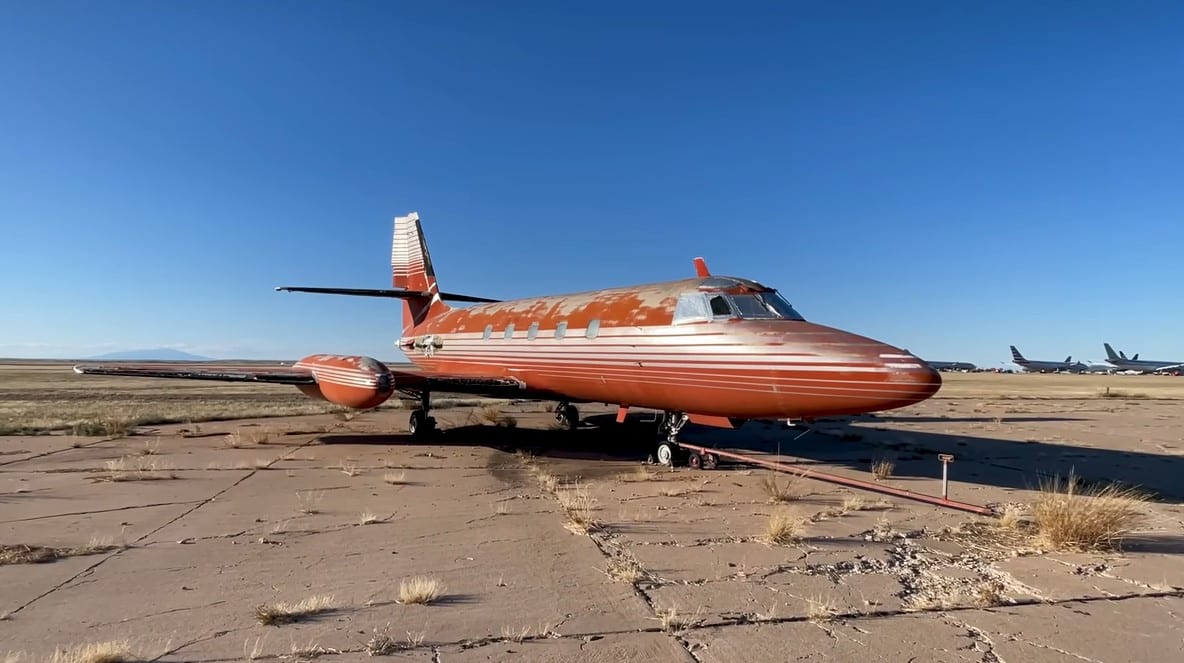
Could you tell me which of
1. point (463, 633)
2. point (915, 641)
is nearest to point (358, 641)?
point (463, 633)

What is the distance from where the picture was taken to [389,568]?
5.72 metres

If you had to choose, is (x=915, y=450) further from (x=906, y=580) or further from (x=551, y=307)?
(x=906, y=580)

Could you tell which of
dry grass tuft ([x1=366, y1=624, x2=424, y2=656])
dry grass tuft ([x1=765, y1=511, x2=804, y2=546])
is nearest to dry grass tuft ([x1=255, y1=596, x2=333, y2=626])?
dry grass tuft ([x1=366, y1=624, x2=424, y2=656])

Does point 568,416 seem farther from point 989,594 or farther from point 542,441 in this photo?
point 989,594

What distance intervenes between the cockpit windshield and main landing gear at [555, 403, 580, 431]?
28.2ft

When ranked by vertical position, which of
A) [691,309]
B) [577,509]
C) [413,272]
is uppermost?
[413,272]

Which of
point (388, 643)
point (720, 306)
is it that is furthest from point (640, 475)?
point (388, 643)

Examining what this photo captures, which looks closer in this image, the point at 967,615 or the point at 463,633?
the point at 463,633

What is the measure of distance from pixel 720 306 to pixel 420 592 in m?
7.41

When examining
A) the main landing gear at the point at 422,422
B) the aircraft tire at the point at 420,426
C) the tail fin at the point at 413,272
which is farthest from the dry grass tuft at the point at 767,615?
the tail fin at the point at 413,272

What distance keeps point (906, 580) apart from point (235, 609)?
5377mm

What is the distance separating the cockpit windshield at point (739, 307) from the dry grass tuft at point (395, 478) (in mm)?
5338

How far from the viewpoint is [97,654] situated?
149 inches

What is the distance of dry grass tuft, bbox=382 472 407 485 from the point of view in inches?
397
